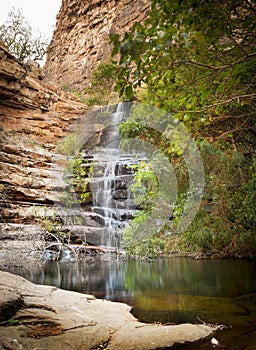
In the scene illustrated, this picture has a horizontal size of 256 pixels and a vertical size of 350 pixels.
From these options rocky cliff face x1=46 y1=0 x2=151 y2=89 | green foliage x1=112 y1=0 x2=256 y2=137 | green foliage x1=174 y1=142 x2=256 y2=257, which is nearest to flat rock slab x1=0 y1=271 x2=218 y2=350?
green foliage x1=112 y1=0 x2=256 y2=137

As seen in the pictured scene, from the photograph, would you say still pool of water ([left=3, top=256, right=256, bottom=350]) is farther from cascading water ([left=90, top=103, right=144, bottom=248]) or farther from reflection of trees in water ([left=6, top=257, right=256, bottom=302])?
cascading water ([left=90, top=103, right=144, bottom=248])

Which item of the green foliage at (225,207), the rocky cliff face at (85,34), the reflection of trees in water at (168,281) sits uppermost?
the rocky cliff face at (85,34)

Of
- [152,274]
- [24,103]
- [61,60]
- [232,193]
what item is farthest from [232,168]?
[61,60]

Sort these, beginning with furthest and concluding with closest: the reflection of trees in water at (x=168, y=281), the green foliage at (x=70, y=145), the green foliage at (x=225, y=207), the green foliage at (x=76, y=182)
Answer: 1. the green foliage at (x=70, y=145)
2. the green foliage at (x=76, y=182)
3. the green foliage at (x=225, y=207)
4. the reflection of trees in water at (x=168, y=281)

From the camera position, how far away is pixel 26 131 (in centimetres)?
1466

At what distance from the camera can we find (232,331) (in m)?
2.43

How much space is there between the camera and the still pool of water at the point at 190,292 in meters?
2.67

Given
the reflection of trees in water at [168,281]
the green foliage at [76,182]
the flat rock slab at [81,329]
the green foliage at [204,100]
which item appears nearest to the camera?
the green foliage at [204,100]

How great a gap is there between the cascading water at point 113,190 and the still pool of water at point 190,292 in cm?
558

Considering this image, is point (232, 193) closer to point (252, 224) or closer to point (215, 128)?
point (252, 224)

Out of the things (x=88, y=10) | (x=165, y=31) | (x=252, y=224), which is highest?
(x=88, y=10)

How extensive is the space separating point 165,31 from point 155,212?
7.08m

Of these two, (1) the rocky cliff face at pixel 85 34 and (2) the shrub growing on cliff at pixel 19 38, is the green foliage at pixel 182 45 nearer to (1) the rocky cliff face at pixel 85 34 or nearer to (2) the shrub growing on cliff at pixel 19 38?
(2) the shrub growing on cliff at pixel 19 38

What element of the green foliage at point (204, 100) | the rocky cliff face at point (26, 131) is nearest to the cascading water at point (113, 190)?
the green foliage at point (204, 100)
